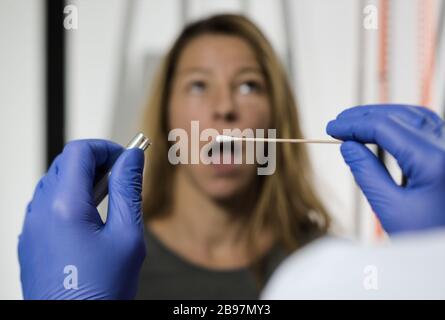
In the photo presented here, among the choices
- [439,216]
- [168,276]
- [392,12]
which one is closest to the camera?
[439,216]

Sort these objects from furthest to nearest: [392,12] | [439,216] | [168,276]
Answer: [392,12], [168,276], [439,216]

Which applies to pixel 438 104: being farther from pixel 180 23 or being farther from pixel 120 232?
pixel 120 232

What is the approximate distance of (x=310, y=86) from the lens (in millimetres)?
1082

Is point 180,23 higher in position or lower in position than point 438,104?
higher

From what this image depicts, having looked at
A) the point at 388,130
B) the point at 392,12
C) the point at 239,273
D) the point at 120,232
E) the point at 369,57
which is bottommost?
the point at 239,273

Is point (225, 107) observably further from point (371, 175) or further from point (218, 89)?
point (371, 175)

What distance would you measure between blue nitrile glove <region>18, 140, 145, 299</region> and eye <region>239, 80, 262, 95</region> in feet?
1.32

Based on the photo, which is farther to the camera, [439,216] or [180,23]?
[180,23]

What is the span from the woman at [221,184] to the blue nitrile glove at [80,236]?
1.18ft

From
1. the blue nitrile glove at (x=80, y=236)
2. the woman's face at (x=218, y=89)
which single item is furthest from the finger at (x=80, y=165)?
the woman's face at (x=218, y=89)

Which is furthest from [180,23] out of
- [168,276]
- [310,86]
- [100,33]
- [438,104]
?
[438,104]

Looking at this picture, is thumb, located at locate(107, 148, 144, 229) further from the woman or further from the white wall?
the white wall

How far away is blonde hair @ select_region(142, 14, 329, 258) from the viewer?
103 cm

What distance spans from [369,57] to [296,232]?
454 millimetres
